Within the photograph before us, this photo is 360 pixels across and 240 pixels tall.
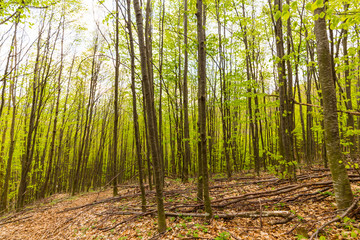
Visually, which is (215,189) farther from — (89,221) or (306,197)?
(89,221)

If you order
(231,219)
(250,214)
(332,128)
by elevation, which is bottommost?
(231,219)

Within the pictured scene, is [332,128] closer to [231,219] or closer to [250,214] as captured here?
[250,214]

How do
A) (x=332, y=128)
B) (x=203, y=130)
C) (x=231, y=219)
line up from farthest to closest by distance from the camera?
(x=231, y=219) → (x=203, y=130) → (x=332, y=128)

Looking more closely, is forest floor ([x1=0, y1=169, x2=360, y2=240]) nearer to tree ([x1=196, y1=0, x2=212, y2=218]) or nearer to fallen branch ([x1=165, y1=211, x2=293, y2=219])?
fallen branch ([x1=165, y1=211, x2=293, y2=219])

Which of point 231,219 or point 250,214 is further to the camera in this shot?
point 231,219

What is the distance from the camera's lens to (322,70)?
3354mm

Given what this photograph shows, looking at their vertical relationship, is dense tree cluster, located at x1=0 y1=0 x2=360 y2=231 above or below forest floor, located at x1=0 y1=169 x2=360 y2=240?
above

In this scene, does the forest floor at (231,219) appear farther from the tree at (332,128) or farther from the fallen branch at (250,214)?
the tree at (332,128)

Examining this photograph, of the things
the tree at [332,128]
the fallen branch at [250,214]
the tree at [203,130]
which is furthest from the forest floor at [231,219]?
the tree at [203,130]

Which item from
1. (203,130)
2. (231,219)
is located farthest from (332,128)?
(231,219)

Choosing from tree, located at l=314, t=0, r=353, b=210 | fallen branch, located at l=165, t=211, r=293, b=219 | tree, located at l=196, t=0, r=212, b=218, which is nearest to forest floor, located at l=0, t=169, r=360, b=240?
fallen branch, located at l=165, t=211, r=293, b=219

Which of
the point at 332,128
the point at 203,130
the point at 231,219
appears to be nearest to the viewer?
the point at 332,128

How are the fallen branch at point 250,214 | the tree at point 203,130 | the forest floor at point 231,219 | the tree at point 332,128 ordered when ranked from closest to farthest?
1. the tree at point 332,128
2. the forest floor at point 231,219
3. the fallen branch at point 250,214
4. the tree at point 203,130

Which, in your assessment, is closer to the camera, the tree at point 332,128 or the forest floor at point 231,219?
Result: the tree at point 332,128
